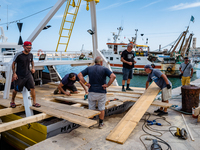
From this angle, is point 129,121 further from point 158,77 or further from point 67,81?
point 67,81

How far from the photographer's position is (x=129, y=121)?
518 cm

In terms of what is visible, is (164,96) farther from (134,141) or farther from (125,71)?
(134,141)

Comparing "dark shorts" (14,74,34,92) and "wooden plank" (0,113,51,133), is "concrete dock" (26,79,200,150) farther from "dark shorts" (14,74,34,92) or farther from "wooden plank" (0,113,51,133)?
"dark shorts" (14,74,34,92)

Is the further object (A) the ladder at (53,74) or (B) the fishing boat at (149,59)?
(B) the fishing boat at (149,59)

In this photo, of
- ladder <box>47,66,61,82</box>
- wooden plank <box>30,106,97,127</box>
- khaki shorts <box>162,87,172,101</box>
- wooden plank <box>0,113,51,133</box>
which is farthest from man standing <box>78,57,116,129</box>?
ladder <box>47,66,61,82</box>

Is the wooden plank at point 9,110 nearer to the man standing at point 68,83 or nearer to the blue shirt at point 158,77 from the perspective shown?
the man standing at point 68,83

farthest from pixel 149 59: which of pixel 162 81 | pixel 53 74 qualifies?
pixel 162 81

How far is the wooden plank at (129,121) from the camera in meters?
4.43

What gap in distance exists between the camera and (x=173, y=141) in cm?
457

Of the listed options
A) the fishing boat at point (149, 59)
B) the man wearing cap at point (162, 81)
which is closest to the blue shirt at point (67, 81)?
the man wearing cap at point (162, 81)

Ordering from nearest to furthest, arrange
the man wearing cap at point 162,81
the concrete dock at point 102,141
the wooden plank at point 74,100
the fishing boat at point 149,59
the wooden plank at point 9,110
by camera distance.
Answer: the concrete dock at point 102,141 < the wooden plank at point 9,110 < the wooden plank at point 74,100 < the man wearing cap at point 162,81 < the fishing boat at point 149,59

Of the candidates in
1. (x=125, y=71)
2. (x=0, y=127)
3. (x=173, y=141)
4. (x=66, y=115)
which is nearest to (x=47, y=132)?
(x=66, y=115)

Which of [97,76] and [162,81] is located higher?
[97,76]

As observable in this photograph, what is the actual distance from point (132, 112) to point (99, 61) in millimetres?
2118
